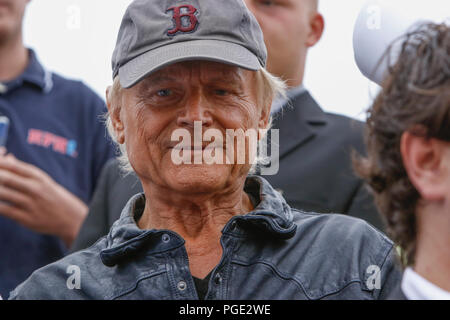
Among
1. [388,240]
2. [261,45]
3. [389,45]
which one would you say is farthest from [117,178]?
[389,45]

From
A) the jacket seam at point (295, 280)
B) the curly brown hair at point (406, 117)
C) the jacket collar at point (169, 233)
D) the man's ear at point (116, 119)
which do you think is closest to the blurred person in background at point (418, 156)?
the curly brown hair at point (406, 117)

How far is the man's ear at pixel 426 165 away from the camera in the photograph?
167cm

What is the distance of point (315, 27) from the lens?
332cm

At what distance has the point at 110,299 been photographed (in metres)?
2.08

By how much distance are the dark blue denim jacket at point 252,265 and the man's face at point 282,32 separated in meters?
0.94

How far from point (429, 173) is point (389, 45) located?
36cm

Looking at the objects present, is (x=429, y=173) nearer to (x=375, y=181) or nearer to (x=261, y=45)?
(x=375, y=181)

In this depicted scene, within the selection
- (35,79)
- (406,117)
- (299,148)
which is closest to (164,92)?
(406,117)

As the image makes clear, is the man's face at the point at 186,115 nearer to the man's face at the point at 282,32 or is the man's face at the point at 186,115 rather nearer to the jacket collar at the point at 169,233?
the jacket collar at the point at 169,233

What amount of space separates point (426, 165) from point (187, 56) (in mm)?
682

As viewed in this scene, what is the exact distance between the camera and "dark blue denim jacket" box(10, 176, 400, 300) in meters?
2.06

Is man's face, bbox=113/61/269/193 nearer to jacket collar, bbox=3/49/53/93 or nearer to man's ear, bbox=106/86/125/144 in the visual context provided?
man's ear, bbox=106/86/125/144

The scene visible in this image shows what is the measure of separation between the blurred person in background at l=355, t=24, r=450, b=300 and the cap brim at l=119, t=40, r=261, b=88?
0.42 metres

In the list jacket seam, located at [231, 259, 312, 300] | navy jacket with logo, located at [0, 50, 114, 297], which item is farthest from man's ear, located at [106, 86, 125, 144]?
navy jacket with logo, located at [0, 50, 114, 297]
